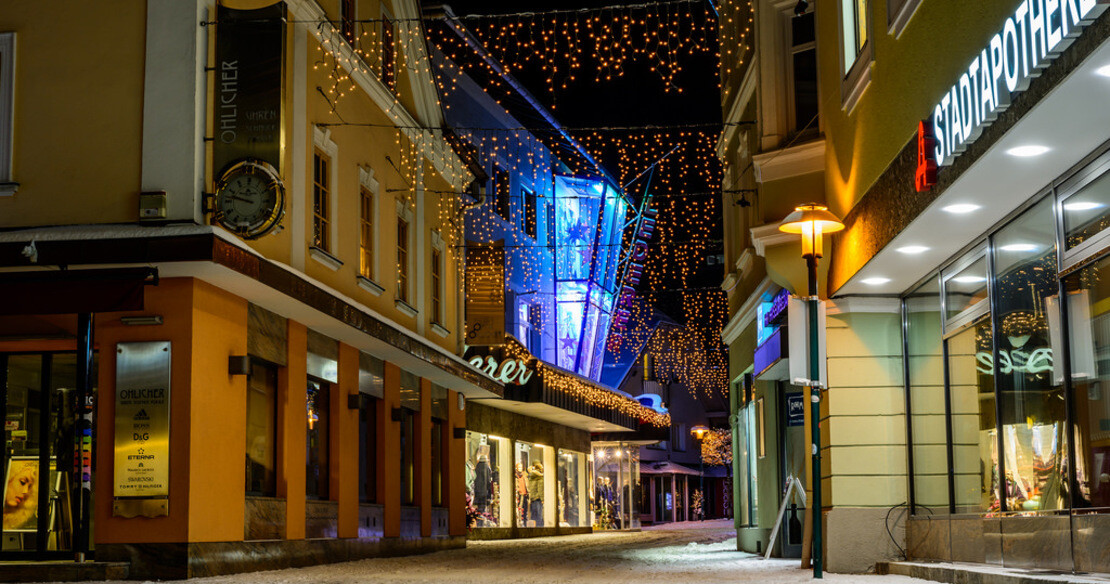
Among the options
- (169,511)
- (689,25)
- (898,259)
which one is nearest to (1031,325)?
(898,259)

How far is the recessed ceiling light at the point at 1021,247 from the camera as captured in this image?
30.8 feet

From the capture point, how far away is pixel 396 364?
20.7 meters

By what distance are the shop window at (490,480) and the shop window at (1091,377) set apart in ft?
73.1

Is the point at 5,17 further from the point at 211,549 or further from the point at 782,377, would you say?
the point at 782,377

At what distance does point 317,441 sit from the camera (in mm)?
17031

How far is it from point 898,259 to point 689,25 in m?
4.41

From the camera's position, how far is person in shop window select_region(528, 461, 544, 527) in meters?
35.3

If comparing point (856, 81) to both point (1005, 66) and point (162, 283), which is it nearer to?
point (1005, 66)

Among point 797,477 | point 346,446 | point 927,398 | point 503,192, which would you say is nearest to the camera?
point 927,398

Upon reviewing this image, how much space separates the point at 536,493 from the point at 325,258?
815 inches

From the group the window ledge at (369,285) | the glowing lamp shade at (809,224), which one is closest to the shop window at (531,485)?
the window ledge at (369,285)

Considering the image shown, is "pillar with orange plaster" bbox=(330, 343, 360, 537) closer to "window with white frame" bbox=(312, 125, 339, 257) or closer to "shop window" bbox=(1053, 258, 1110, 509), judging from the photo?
"window with white frame" bbox=(312, 125, 339, 257)

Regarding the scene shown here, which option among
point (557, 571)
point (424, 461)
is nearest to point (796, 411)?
point (557, 571)

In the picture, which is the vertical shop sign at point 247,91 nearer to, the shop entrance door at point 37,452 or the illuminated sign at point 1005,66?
the shop entrance door at point 37,452
